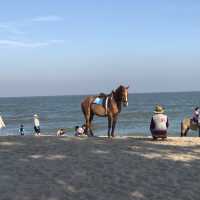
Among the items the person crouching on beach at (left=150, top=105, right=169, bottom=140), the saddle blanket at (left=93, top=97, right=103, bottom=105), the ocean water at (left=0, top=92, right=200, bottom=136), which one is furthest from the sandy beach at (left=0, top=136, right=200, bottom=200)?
the ocean water at (left=0, top=92, right=200, bottom=136)

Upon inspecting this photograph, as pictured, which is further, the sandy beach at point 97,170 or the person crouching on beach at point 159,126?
the person crouching on beach at point 159,126

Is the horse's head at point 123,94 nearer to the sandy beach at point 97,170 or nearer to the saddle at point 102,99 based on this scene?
the saddle at point 102,99

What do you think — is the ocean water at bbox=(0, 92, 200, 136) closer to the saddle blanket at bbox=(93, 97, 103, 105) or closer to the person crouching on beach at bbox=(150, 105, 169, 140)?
the saddle blanket at bbox=(93, 97, 103, 105)

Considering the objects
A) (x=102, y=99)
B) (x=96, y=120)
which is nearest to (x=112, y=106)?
(x=102, y=99)

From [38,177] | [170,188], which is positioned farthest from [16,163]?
[170,188]

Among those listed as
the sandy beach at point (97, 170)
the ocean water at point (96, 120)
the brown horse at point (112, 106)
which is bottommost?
the ocean water at point (96, 120)

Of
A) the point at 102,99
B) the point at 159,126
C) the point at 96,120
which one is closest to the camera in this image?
the point at 159,126

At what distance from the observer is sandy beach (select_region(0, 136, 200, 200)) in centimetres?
1152

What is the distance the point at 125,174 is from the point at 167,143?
505 centimetres

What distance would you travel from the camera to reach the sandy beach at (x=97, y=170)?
11516mm

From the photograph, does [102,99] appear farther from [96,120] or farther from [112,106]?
[96,120]

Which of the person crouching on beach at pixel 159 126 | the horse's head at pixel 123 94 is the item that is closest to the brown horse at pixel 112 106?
the horse's head at pixel 123 94

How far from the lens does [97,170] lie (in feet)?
43.5

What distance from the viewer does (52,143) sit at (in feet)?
55.7
